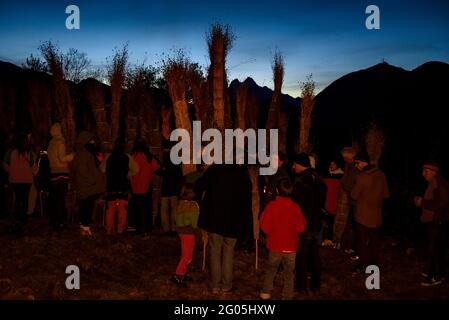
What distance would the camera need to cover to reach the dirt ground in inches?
248

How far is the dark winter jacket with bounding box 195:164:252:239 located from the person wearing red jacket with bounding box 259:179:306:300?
43 cm

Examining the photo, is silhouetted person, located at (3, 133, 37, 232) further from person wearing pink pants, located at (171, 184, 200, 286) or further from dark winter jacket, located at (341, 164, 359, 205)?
dark winter jacket, located at (341, 164, 359, 205)

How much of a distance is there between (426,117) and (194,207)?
1536 cm

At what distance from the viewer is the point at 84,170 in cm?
867

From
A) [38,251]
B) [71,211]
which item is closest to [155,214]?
[71,211]

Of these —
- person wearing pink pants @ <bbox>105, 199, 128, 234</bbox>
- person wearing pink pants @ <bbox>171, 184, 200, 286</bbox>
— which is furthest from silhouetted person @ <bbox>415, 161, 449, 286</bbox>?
person wearing pink pants @ <bbox>105, 199, 128, 234</bbox>

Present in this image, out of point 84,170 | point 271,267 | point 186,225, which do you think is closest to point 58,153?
point 84,170

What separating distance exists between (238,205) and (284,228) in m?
0.75

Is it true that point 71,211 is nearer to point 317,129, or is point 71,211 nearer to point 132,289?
point 132,289

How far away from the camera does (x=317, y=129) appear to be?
28.3 metres

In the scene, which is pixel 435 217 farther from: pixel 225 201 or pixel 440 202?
pixel 225 201

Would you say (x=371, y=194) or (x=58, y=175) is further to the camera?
(x=58, y=175)

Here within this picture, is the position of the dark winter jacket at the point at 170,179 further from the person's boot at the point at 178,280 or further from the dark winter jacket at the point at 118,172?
the person's boot at the point at 178,280

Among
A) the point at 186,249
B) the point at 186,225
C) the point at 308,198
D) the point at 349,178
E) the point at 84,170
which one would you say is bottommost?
the point at 186,249
